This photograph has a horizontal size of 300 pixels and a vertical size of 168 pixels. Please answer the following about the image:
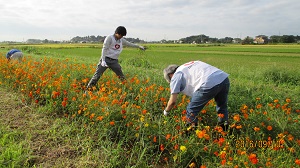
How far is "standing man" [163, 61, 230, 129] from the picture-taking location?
292 cm

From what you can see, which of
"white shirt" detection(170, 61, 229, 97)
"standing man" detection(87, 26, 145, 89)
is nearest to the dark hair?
"standing man" detection(87, 26, 145, 89)

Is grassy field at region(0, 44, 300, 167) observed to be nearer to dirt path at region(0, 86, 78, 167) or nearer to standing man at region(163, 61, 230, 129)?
dirt path at region(0, 86, 78, 167)

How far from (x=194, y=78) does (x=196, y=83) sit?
69 mm

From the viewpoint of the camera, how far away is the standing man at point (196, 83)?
2.92 meters

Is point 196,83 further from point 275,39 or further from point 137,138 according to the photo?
point 275,39

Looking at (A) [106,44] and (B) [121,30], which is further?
(A) [106,44]

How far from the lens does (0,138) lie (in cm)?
301

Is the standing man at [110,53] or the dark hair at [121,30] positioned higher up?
the dark hair at [121,30]

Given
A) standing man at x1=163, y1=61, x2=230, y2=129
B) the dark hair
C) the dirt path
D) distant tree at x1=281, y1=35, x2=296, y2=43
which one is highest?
distant tree at x1=281, y1=35, x2=296, y2=43

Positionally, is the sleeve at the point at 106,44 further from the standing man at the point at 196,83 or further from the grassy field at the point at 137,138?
the standing man at the point at 196,83

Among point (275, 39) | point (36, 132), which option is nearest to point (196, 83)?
point (36, 132)

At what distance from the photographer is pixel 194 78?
3.02 m

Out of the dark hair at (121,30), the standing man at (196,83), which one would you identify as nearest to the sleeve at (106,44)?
the dark hair at (121,30)

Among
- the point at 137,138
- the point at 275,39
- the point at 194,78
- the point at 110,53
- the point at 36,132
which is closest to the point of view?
the point at 137,138
